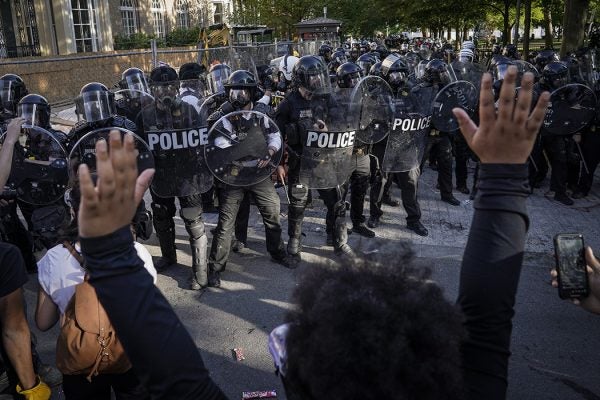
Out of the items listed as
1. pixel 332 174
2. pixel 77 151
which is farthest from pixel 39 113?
pixel 332 174

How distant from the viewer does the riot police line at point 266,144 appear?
14.9ft

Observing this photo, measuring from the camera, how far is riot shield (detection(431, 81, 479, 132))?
646cm

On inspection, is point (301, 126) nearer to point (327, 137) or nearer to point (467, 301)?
point (327, 137)

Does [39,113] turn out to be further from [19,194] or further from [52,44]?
[52,44]

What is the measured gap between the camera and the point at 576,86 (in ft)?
21.8

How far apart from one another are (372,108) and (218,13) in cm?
3001

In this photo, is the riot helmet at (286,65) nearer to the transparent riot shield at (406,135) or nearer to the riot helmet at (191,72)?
the riot helmet at (191,72)

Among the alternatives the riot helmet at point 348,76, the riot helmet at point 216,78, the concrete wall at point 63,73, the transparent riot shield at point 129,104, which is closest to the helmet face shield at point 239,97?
the transparent riot shield at point 129,104

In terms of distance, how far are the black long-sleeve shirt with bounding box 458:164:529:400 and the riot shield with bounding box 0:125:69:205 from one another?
407 centimetres

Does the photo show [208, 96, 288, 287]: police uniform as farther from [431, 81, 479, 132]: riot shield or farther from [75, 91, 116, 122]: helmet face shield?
[431, 81, 479, 132]: riot shield

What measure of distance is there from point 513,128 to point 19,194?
455cm

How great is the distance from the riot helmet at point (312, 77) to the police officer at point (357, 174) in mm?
375

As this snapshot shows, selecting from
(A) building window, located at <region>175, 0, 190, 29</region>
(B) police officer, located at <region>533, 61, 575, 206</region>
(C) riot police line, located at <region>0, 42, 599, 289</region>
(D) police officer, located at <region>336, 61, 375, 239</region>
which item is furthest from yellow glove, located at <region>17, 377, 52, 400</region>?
(A) building window, located at <region>175, 0, 190, 29</region>

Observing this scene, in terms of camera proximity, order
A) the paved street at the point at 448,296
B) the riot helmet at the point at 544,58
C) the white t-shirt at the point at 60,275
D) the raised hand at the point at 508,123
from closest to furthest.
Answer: the raised hand at the point at 508,123 < the white t-shirt at the point at 60,275 < the paved street at the point at 448,296 < the riot helmet at the point at 544,58
